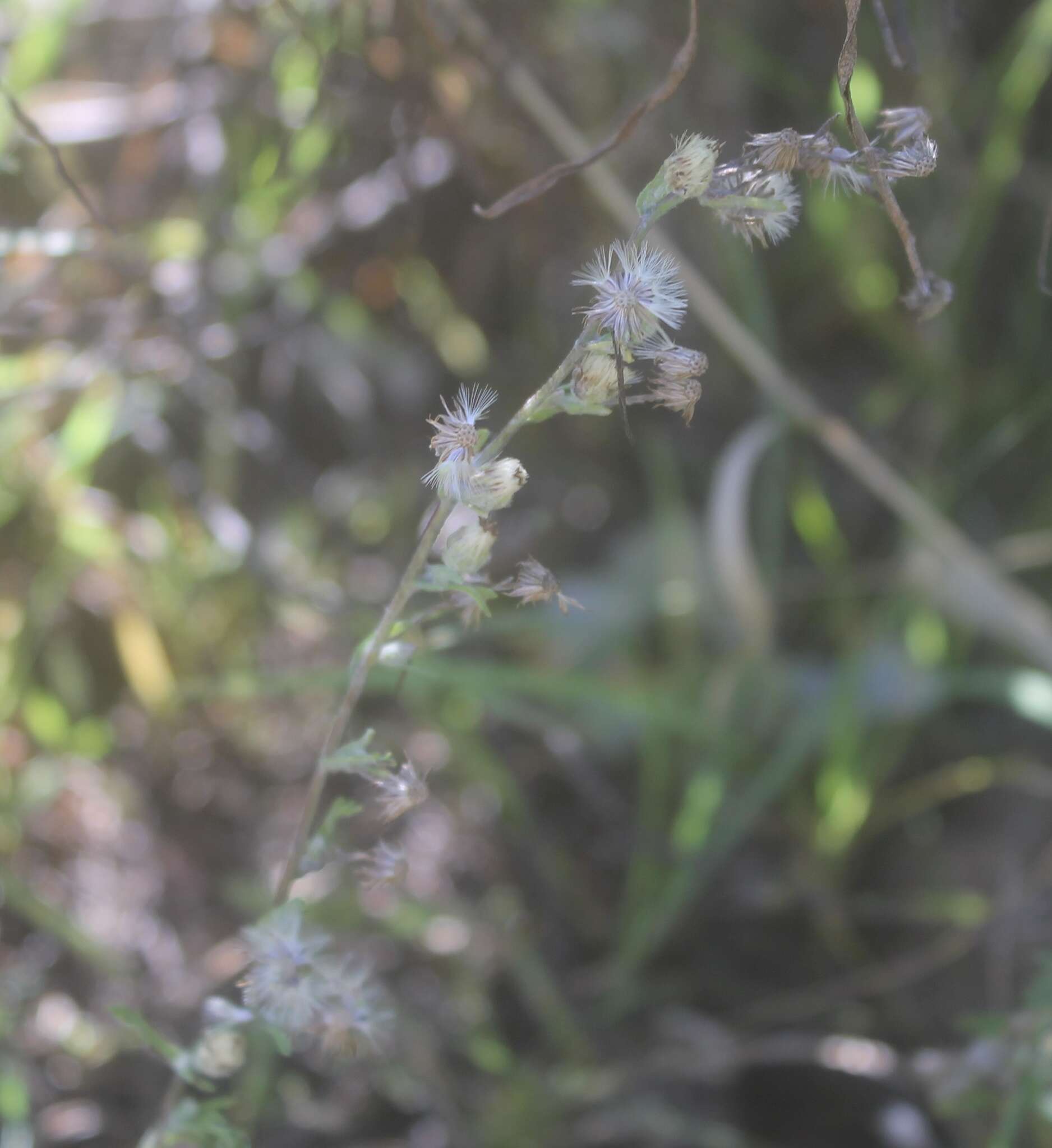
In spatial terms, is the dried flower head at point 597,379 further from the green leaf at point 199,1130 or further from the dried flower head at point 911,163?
the green leaf at point 199,1130

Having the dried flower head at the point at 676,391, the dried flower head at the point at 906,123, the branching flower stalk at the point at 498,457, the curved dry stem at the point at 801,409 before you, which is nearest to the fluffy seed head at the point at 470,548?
the branching flower stalk at the point at 498,457

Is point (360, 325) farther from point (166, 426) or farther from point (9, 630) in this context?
point (9, 630)

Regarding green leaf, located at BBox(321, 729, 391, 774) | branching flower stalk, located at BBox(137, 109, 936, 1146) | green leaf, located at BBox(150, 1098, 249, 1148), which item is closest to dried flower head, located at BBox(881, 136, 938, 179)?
branching flower stalk, located at BBox(137, 109, 936, 1146)

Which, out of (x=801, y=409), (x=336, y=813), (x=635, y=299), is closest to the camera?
(x=635, y=299)

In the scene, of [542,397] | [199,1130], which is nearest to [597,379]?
[542,397]

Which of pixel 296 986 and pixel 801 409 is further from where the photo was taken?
pixel 801 409

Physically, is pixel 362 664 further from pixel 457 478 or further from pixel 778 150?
pixel 778 150
